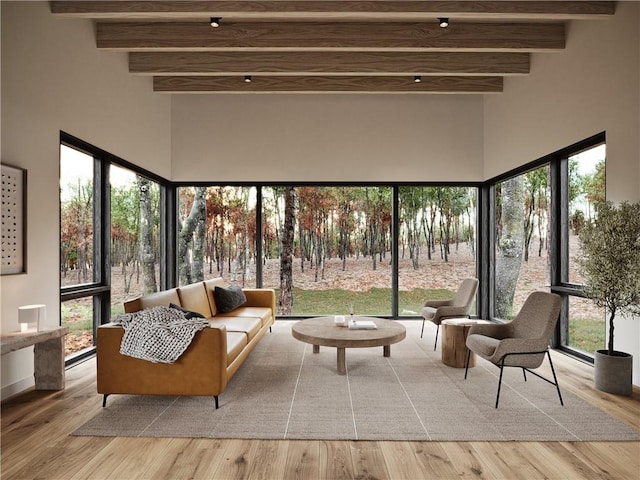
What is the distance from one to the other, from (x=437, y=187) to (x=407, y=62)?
7.86 ft

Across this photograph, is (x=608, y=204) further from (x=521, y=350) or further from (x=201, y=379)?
(x=201, y=379)

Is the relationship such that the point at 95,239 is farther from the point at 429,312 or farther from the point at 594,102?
the point at 594,102

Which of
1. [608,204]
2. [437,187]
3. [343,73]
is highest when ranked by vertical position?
[343,73]

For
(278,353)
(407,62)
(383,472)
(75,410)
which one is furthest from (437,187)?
(75,410)

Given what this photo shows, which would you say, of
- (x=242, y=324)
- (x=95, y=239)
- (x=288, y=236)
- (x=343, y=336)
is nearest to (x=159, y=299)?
(x=242, y=324)

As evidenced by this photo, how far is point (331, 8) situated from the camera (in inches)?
152

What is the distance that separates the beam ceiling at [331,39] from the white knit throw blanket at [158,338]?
287 centimetres

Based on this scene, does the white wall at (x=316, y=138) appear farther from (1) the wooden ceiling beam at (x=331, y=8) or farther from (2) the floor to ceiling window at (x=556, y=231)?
(1) the wooden ceiling beam at (x=331, y=8)

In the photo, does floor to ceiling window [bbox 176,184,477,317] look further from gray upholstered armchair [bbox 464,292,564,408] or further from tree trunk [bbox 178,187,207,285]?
gray upholstered armchair [bbox 464,292,564,408]

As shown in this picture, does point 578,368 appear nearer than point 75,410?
No

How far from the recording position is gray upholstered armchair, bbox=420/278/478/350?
522 cm

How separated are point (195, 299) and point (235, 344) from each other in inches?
53.5

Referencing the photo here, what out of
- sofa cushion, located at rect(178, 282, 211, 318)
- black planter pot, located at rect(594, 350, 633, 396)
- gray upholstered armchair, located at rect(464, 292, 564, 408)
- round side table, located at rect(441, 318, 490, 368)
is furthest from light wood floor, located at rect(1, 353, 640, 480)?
sofa cushion, located at rect(178, 282, 211, 318)

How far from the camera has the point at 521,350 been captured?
10.9 ft
